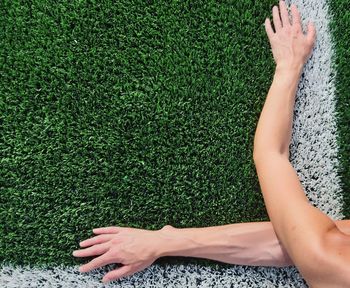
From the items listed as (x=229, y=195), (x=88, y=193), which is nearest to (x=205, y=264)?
(x=229, y=195)

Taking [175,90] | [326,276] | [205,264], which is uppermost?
[175,90]

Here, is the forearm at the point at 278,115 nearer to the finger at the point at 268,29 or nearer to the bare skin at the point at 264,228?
the bare skin at the point at 264,228

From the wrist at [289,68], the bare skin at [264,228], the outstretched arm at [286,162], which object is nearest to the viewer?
the outstretched arm at [286,162]

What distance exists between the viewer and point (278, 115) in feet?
6.08

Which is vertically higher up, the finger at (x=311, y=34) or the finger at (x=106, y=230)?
the finger at (x=311, y=34)

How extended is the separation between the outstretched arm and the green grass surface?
0.21ft

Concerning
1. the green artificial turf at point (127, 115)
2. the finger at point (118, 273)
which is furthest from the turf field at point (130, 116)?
the finger at point (118, 273)

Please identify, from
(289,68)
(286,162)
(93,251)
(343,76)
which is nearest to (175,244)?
(93,251)

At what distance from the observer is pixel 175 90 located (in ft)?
6.20

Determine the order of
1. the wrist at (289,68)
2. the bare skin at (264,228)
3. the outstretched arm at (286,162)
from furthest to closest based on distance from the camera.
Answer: the wrist at (289,68) → the bare skin at (264,228) → the outstretched arm at (286,162)

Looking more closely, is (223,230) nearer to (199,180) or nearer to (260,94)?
(199,180)

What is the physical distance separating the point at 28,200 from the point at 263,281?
37.6 inches

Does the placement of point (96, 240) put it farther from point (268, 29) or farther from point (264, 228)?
point (268, 29)

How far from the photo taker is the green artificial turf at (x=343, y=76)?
1.93 m
